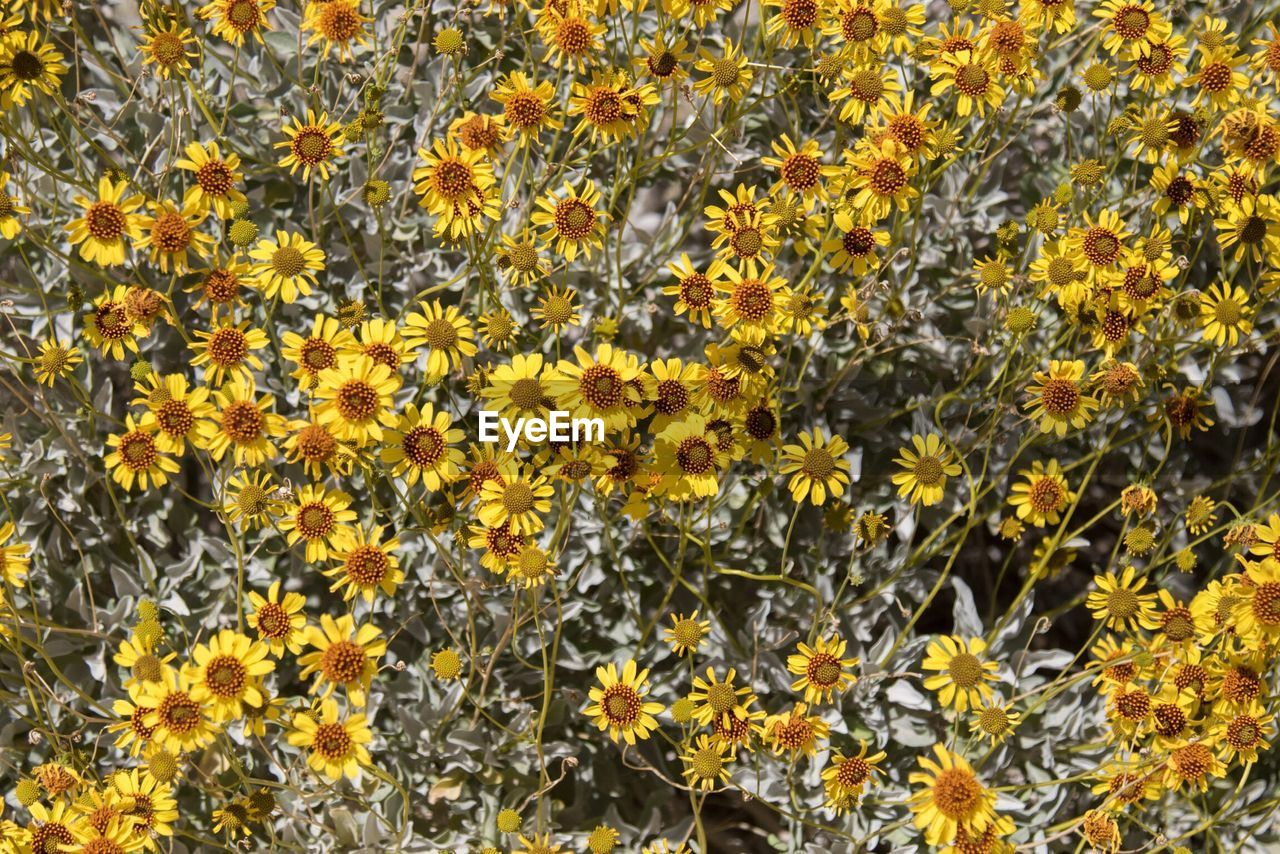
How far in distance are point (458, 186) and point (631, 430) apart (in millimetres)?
811

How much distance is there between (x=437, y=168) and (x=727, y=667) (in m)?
1.71

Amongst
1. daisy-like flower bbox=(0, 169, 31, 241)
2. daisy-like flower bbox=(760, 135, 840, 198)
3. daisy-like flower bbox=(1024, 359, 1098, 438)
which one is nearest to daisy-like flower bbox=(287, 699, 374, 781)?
daisy-like flower bbox=(0, 169, 31, 241)

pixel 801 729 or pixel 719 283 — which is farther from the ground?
pixel 719 283

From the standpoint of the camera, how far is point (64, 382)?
373cm

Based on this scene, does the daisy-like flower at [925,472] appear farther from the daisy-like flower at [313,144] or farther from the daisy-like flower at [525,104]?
the daisy-like flower at [313,144]

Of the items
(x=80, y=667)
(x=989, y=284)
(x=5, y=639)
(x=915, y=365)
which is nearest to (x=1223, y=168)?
(x=989, y=284)

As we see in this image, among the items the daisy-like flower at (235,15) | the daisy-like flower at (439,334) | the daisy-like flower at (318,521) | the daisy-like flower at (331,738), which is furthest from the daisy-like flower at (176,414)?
the daisy-like flower at (235,15)

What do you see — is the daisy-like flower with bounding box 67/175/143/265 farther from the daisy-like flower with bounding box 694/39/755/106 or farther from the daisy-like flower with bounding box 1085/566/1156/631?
the daisy-like flower with bounding box 1085/566/1156/631

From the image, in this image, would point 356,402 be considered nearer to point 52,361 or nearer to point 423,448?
point 423,448

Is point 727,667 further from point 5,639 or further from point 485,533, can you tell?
point 5,639

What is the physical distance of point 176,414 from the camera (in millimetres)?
2961

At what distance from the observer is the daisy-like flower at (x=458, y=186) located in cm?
307

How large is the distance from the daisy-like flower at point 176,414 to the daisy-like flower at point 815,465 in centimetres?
149

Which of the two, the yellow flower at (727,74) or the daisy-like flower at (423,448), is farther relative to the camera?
the yellow flower at (727,74)
